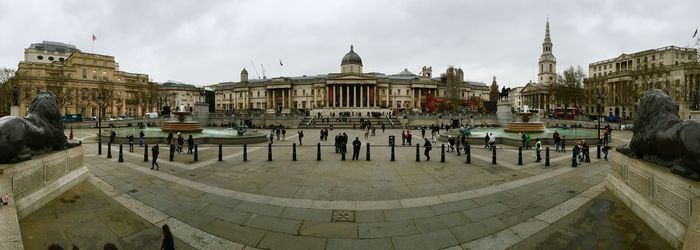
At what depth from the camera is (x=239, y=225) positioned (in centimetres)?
737

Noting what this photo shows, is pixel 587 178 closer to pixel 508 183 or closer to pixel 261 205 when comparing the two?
pixel 508 183

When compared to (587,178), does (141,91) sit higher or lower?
higher

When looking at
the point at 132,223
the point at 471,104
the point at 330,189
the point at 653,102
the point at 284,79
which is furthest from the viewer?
the point at 284,79

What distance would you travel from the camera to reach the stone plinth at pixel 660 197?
544 cm

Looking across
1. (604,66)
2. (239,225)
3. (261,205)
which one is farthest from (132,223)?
(604,66)

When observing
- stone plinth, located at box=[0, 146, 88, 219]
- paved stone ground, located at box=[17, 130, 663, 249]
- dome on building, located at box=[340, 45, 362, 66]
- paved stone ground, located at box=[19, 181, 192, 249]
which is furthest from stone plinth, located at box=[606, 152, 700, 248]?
dome on building, located at box=[340, 45, 362, 66]

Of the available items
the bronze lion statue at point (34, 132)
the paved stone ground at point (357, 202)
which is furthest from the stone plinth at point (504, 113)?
the bronze lion statue at point (34, 132)

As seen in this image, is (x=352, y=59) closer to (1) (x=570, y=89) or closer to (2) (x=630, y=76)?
(1) (x=570, y=89)

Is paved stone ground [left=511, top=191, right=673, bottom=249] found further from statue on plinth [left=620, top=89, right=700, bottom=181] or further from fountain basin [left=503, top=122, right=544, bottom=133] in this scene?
fountain basin [left=503, top=122, right=544, bottom=133]

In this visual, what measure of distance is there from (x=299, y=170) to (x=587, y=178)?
1083 centimetres

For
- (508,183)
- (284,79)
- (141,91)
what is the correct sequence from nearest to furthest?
(508,183)
(141,91)
(284,79)

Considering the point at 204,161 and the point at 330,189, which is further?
the point at 204,161

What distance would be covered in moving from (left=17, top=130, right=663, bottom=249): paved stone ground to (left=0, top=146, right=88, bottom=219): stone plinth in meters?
0.47

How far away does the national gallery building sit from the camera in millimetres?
96312
